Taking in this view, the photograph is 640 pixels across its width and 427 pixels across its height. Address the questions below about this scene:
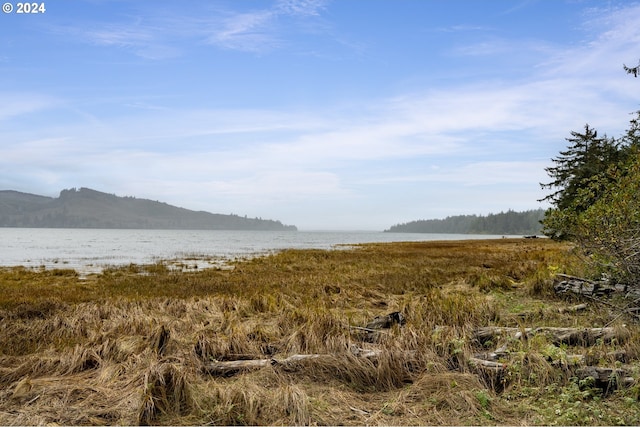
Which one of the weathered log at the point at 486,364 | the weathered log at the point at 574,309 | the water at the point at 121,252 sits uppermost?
the weathered log at the point at 486,364

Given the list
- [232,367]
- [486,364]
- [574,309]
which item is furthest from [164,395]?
[574,309]

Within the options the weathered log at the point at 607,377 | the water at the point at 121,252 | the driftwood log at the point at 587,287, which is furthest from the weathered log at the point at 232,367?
the water at the point at 121,252

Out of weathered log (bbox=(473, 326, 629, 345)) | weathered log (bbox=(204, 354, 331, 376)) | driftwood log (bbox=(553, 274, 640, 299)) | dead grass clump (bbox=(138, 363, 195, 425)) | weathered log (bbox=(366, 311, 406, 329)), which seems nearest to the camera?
dead grass clump (bbox=(138, 363, 195, 425))

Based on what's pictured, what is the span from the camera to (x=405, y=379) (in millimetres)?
6047

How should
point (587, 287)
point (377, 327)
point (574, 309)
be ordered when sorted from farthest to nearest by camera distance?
point (587, 287) < point (574, 309) < point (377, 327)

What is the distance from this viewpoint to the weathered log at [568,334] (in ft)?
23.7

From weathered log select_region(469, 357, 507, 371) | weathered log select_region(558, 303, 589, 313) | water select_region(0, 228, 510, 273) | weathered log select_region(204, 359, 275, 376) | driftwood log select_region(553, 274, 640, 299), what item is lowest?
water select_region(0, 228, 510, 273)

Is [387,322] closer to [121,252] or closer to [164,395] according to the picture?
[164,395]

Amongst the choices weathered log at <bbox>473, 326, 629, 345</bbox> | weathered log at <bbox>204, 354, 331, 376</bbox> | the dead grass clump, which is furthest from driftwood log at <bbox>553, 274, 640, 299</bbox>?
the dead grass clump

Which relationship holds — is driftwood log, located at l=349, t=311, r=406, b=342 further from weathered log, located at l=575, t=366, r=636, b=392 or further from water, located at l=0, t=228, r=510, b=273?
water, located at l=0, t=228, r=510, b=273

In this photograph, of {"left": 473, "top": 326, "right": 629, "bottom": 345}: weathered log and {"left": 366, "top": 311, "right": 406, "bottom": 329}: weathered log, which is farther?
{"left": 366, "top": 311, "right": 406, "bottom": 329}: weathered log

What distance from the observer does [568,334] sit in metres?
7.40

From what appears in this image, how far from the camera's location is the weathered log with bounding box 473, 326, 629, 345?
7.22 metres

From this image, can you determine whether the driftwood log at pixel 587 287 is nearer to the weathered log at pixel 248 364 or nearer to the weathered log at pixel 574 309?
the weathered log at pixel 574 309
